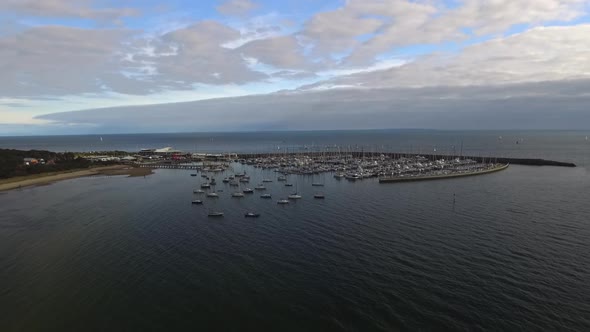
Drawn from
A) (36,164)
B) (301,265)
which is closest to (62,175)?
(36,164)

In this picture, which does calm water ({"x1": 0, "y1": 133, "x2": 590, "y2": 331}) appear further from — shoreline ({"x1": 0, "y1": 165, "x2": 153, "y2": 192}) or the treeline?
the treeline

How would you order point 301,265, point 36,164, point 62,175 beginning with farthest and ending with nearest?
1. point 36,164
2. point 62,175
3. point 301,265

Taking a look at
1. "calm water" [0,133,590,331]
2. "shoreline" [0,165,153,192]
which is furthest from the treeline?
"calm water" [0,133,590,331]

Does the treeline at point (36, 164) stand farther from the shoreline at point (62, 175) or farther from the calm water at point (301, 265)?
the calm water at point (301, 265)

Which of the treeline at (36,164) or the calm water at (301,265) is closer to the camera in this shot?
the calm water at (301,265)

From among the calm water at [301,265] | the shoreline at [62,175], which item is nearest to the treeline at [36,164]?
the shoreline at [62,175]

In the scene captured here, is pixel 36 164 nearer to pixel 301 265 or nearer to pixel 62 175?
pixel 62 175
